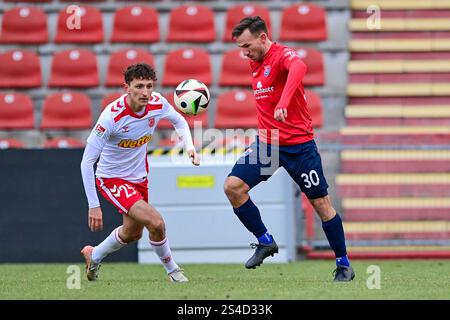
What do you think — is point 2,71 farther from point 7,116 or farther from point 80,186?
point 80,186

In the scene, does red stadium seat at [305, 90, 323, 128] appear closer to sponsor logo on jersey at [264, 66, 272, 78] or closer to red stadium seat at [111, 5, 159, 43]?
red stadium seat at [111, 5, 159, 43]

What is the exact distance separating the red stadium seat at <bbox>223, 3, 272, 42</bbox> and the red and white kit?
6.55 metres

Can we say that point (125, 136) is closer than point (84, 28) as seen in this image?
Yes

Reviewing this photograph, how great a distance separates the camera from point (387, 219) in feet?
41.5

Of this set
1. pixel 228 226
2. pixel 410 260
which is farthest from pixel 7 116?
pixel 410 260

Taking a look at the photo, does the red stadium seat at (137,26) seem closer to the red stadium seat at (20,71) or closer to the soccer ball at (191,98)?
the red stadium seat at (20,71)

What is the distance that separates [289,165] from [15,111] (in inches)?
285

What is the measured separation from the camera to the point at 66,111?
14695 millimetres

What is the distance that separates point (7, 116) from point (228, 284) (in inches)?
284

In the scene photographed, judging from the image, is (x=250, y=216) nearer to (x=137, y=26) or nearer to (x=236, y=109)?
(x=236, y=109)

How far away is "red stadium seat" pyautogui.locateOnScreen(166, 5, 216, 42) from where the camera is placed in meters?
15.5

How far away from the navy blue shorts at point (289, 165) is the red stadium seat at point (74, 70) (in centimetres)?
695

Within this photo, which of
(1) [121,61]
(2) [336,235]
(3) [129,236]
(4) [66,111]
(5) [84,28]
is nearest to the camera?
(2) [336,235]

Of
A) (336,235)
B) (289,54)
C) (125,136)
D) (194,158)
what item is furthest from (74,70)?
(336,235)
